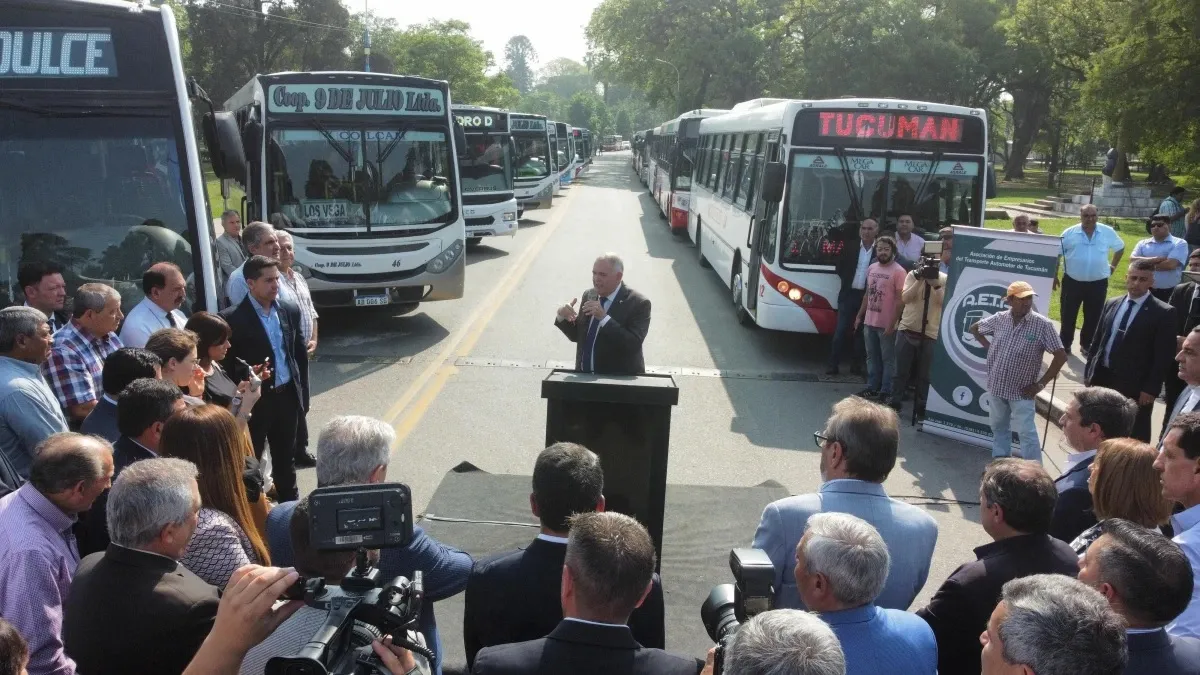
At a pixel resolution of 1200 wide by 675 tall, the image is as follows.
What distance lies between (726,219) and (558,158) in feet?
79.5

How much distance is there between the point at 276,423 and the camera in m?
6.84

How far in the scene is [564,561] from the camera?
3023 mm

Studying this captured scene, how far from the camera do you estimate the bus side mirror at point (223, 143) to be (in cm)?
710

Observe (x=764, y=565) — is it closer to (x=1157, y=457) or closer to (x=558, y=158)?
(x=1157, y=457)

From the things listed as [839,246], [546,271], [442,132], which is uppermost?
[442,132]

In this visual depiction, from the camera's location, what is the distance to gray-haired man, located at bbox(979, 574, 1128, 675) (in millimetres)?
2535

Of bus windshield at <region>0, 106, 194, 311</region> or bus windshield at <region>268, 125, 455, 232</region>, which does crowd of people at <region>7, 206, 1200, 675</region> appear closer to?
bus windshield at <region>0, 106, 194, 311</region>

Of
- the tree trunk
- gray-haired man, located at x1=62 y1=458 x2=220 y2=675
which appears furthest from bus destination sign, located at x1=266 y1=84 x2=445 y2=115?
the tree trunk

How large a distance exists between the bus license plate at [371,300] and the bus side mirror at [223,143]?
509 centimetres

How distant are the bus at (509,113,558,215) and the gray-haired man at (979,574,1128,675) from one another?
27.9 meters

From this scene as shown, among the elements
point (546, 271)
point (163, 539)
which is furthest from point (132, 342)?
point (546, 271)

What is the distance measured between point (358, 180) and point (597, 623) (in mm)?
10398

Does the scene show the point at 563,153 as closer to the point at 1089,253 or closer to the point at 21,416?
the point at 1089,253

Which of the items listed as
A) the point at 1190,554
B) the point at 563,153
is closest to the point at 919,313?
the point at 1190,554
